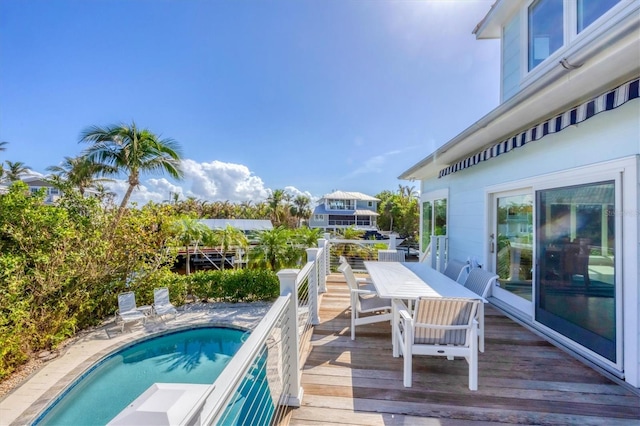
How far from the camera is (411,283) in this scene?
12.1 ft

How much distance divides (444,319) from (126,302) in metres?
8.65

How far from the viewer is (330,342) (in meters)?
3.51

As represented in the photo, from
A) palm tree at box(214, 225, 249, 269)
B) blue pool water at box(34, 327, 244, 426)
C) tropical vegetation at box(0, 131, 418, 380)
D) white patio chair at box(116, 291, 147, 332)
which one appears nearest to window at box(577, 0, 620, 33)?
tropical vegetation at box(0, 131, 418, 380)

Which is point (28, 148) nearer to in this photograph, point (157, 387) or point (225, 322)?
point (225, 322)

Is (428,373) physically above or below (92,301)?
above

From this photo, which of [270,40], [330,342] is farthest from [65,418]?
[270,40]

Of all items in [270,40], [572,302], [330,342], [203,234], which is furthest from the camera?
[203,234]

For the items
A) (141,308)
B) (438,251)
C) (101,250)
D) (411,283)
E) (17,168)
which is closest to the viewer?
(411,283)

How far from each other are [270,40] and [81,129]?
282 inches

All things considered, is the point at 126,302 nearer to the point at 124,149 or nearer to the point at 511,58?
the point at 124,149

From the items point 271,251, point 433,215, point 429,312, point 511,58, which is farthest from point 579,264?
point 271,251

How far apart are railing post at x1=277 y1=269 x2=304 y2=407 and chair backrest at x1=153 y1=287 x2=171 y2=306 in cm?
752

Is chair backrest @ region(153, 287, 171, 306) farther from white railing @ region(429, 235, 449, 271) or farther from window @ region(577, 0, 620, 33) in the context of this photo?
window @ region(577, 0, 620, 33)

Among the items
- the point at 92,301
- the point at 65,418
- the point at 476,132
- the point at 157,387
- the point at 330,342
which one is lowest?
the point at 65,418
